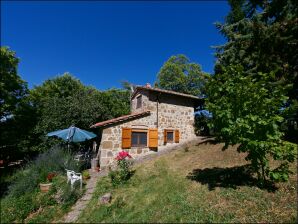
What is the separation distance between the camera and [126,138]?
1321cm

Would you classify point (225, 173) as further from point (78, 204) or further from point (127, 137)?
point (127, 137)

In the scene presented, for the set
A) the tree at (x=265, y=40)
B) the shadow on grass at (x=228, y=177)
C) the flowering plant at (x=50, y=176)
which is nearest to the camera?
the shadow on grass at (x=228, y=177)

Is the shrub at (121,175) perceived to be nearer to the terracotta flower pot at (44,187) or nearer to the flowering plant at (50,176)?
the terracotta flower pot at (44,187)

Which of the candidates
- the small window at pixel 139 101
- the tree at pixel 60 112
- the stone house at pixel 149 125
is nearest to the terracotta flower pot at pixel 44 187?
the stone house at pixel 149 125

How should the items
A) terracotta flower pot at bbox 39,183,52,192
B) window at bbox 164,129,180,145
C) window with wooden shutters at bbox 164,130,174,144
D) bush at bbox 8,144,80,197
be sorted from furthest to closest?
window at bbox 164,129,180,145 < window with wooden shutters at bbox 164,130,174,144 < bush at bbox 8,144,80,197 < terracotta flower pot at bbox 39,183,52,192

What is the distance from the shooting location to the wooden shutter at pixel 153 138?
14.4 m

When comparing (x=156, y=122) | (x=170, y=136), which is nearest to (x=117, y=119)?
(x=156, y=122)

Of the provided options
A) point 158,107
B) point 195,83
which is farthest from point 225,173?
point 195,83

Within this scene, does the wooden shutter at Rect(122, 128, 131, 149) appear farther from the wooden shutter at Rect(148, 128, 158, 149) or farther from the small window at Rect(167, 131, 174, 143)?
the small window at Rect(167, 131, 174, 143)

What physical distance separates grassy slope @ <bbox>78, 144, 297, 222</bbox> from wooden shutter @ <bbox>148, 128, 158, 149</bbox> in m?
5.58

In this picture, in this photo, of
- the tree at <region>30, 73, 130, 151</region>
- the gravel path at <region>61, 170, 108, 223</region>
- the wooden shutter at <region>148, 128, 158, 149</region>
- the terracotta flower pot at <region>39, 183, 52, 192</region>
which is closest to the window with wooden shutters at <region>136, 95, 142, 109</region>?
the wooden shutter at <region>148, 128, 158, 149</region>

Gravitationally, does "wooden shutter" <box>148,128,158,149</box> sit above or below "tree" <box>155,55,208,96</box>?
below

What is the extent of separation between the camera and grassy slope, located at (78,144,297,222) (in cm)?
485

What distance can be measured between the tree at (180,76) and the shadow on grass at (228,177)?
1702 centimetres
